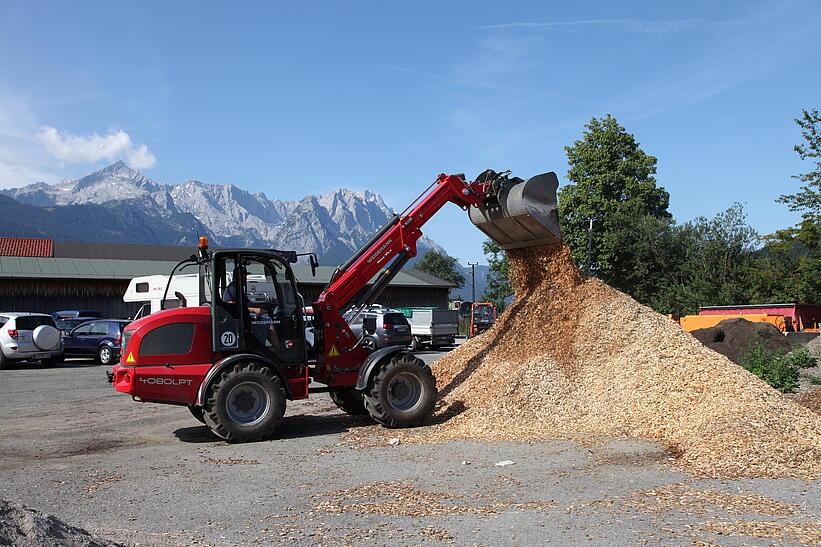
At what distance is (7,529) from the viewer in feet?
13.7

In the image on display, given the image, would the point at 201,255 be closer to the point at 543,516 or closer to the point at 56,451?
the point at 56,451

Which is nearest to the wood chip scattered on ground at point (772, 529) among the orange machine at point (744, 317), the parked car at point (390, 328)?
the orange machine at point (744, 317)

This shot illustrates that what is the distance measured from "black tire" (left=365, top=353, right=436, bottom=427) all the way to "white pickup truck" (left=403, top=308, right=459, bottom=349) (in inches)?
796

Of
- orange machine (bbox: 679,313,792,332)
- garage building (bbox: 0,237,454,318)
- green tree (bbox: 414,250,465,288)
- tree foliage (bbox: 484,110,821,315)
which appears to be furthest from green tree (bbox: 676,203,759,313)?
green tree (bbox: 414,250,465,288)

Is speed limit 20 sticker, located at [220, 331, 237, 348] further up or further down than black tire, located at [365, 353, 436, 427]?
further up

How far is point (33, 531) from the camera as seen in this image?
13.9ft

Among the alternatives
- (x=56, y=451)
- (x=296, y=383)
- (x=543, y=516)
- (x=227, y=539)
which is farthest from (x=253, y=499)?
(x=56, y=451)

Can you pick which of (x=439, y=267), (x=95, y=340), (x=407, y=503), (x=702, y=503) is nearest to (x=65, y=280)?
(x=95, y=340)

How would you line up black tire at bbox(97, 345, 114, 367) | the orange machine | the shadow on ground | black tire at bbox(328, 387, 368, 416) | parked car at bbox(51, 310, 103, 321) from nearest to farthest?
1. the shadow on ground
2. black tire at bbox(328, 387, 368, 416)
3. the orange machine
4. black tire at bbox(97, 345, 114, 367)
5. parked car at bbox(51, 310, 103, 321)

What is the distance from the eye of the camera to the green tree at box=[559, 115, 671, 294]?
43.2 meters

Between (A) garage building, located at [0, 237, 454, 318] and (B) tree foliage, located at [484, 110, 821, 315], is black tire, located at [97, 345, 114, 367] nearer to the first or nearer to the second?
(A) garage building, located at [0, 237, 454, 318]

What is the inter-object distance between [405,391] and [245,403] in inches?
94.9

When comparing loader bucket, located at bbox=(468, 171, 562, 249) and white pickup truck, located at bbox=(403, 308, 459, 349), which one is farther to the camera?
white pickup truck, located at bbox=(403, 308, 459, 349)

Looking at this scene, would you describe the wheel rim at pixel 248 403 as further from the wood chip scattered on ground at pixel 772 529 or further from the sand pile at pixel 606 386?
the wood chip scattered on ground at pixel 772 529
